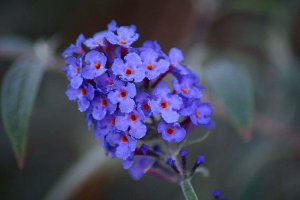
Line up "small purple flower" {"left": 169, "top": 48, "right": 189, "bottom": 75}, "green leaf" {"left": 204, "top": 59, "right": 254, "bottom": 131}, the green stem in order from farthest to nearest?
"green leaf" {"left": 204, "top": 59, "right": 254, "bottom": 131}
"small purple flower" {"left": 169, "top": 48, "right": 189, "bottom": 75}
the green stem

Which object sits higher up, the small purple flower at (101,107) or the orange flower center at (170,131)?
the small purple flower at (101,107)

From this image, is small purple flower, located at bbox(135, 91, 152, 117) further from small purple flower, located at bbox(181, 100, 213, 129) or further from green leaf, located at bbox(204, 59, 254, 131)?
green leaf, located at bbox(204, 59, 254, 131)

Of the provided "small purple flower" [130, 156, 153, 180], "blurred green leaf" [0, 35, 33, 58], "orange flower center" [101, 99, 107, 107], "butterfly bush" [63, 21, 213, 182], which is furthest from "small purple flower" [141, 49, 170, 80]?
"blurred green leaf" [0, 35, 33, 58]

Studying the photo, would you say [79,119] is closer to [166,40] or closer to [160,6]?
[166,40]

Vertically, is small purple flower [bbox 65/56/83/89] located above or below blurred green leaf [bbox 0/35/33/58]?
above

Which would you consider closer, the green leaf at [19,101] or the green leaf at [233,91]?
the green leaf at [19,101]

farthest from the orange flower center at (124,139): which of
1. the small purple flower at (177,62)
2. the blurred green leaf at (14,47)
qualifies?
the blurred green leaf at (14,47)

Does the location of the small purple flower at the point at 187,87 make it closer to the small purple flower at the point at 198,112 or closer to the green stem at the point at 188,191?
the small purple flower at the point at 198,112

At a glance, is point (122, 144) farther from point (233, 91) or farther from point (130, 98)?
point (233, 91)
